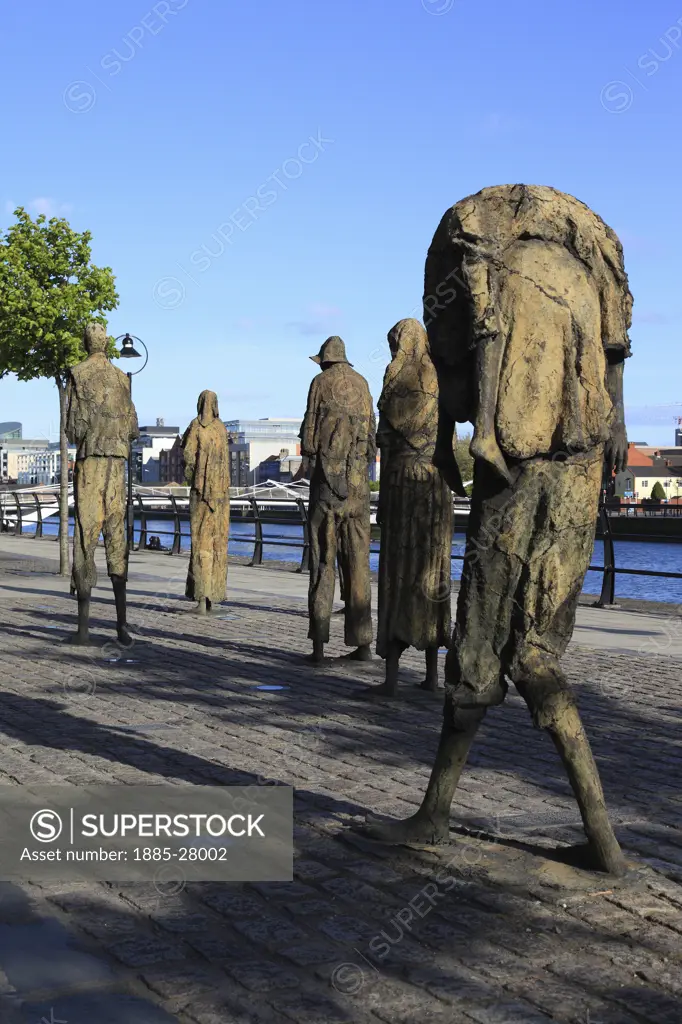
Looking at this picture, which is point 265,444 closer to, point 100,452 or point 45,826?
point 100,452

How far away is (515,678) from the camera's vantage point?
3.99 m

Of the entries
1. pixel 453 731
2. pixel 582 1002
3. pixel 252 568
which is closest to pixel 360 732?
pixel 453 731

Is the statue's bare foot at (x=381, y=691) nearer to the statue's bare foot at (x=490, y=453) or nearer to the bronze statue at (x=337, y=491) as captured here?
the bronze statue at (x=337, y=491)

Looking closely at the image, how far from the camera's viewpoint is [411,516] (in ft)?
23.4

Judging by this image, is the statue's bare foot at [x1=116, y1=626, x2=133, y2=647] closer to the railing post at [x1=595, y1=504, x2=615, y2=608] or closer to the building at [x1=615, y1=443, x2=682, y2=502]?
the railing post at [x1=595, y1=504, x2=615, y2=608]

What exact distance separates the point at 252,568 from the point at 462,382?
592 inches

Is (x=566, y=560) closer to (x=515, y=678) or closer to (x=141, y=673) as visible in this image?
(x=515, y=678)

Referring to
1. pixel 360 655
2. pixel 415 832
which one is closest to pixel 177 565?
pixel 360 655

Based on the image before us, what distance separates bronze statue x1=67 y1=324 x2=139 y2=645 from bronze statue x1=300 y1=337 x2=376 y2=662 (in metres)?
1.55

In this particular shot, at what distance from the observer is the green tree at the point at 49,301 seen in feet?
57.7

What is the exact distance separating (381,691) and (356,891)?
3.60 meters

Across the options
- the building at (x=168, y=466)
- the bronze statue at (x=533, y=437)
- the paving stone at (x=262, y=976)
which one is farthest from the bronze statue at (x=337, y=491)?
the building at (x=168, y=466)

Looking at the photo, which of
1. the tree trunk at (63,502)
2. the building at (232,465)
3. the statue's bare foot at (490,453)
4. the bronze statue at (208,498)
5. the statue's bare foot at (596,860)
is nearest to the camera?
the statue's bare foot at (490,453)

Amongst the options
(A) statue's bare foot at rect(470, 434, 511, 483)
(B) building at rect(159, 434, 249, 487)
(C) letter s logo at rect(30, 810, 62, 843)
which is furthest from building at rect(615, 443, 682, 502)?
(A) statue's bare foot at rect(470, 434, 511, 483)
